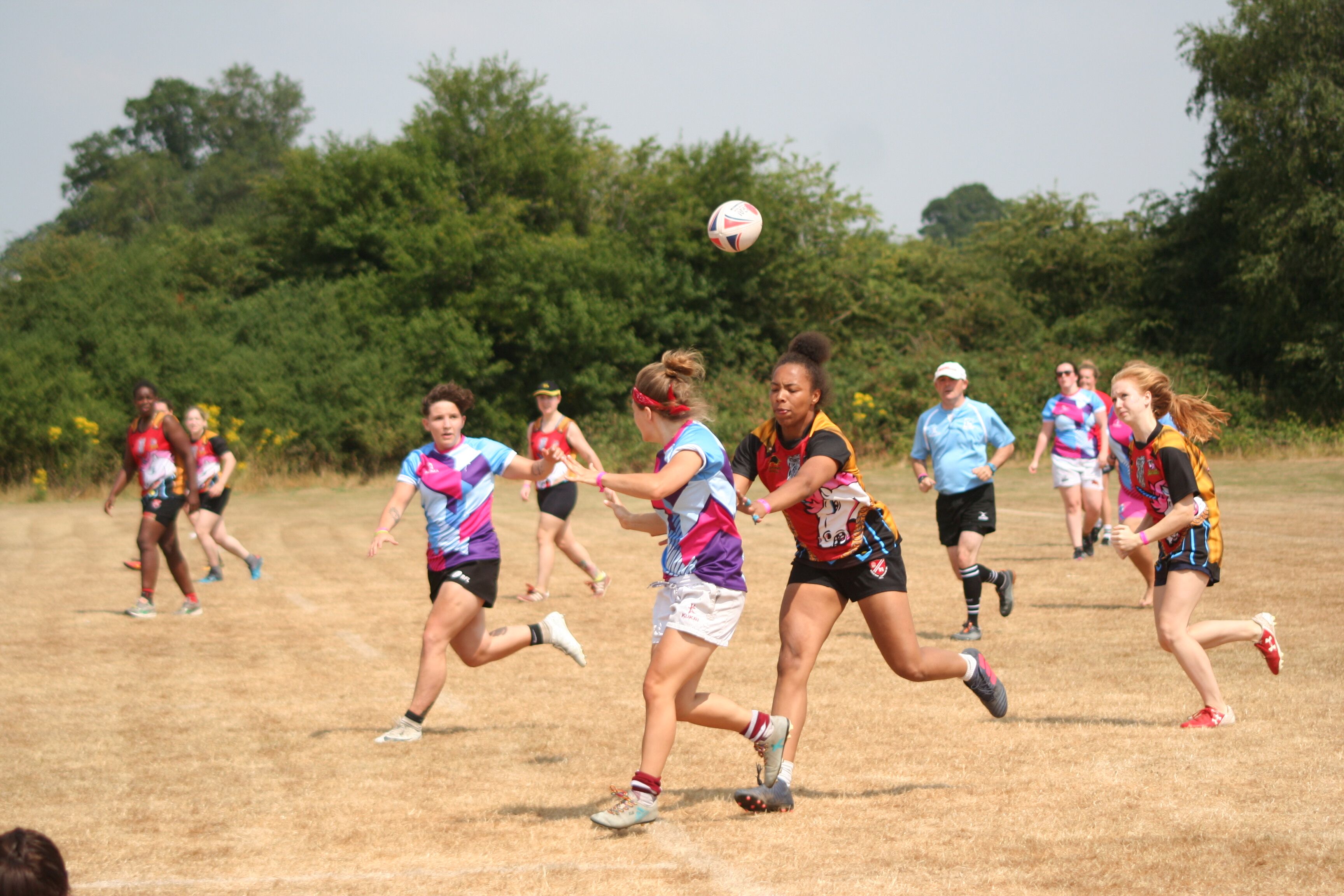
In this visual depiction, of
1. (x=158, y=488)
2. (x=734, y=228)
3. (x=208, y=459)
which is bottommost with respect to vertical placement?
(x=158, y=488)

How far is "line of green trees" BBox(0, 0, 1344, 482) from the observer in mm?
30125

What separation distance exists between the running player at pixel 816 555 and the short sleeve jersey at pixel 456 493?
6.13 ft

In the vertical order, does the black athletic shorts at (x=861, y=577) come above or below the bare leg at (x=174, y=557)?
above

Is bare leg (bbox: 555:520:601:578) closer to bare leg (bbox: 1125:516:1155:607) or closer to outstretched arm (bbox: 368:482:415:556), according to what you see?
outstretched arm (bbox: 368:482:415:556)

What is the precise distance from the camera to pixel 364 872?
4.43 meters

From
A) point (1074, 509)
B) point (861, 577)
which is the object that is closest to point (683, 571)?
point (861, 577)

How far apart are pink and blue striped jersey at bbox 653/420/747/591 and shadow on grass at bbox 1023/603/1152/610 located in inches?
246

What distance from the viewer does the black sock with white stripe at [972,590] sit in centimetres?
918

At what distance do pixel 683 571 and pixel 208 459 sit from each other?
31.1ft

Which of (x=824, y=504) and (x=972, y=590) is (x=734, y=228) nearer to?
(x=972, y=590)

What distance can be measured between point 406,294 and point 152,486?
77.5ft

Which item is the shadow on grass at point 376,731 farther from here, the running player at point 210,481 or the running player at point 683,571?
the running player at point 210,481

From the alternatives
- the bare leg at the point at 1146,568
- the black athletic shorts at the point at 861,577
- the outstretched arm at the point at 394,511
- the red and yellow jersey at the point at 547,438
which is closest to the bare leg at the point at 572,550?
the red and yellow jersey at the point at 547,438

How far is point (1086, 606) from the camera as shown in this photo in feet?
34.2
